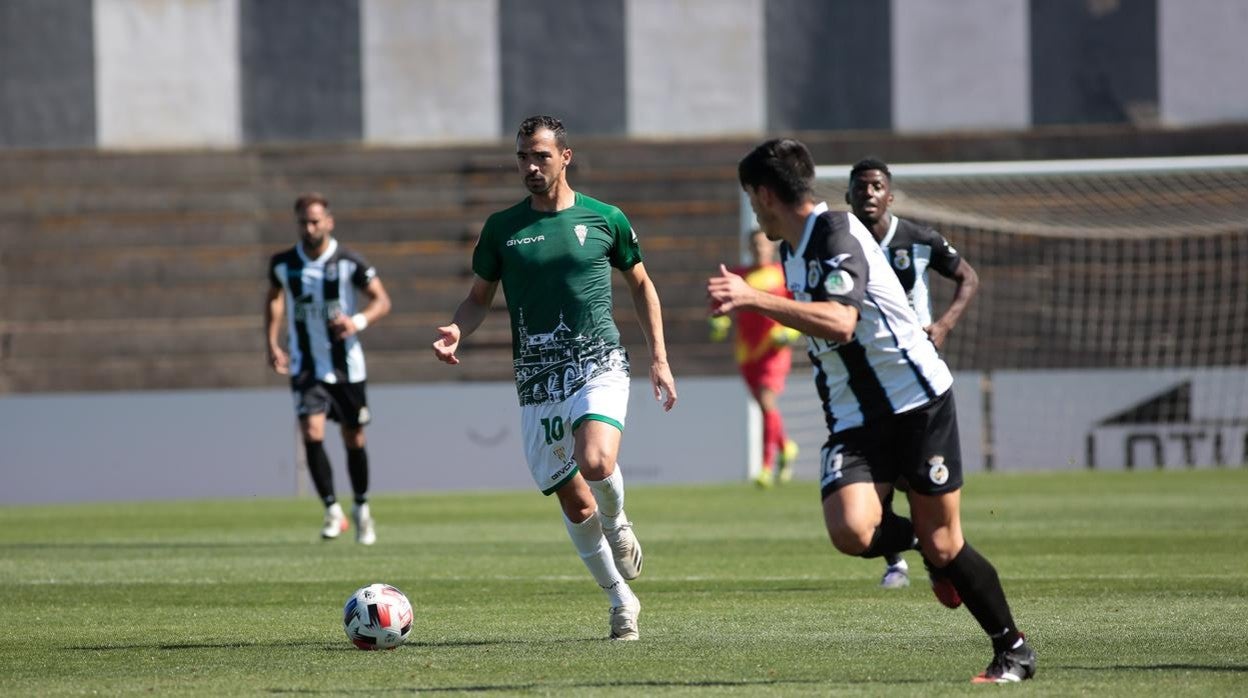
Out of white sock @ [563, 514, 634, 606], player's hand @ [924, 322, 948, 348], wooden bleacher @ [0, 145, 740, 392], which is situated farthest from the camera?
wooden bleacher @ [0, 145, 740, 392]

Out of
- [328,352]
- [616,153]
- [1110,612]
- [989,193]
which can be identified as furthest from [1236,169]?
[1110,612]

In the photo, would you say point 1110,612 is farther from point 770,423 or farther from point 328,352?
point 770,423

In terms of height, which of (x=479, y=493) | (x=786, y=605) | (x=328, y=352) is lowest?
(x=479, y=493)

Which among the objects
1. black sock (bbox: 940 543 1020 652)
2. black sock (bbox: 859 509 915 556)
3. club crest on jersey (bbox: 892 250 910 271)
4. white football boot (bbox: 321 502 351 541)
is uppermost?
club crest on jersey (bbox: 892 250 910 271)

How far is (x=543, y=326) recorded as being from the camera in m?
7.21

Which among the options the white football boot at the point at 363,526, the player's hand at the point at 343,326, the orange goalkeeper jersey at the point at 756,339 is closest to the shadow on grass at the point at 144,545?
the white football boot at the point at 363,526

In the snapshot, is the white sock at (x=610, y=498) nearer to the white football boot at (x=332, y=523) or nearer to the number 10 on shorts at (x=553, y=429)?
the number 10 on shorts at (x=553, y=429)

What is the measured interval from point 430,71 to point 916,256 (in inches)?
694

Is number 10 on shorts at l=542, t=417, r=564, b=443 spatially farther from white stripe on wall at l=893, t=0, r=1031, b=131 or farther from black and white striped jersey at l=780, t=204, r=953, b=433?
white stripe on wall at l=893, t=0, r=1031, b=131

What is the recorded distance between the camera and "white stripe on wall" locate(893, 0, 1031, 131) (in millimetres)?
24891

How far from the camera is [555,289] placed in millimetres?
7195

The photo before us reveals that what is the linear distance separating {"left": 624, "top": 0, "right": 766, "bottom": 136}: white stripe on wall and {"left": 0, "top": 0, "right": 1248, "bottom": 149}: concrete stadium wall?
0.02 m

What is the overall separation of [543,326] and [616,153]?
58.3ft

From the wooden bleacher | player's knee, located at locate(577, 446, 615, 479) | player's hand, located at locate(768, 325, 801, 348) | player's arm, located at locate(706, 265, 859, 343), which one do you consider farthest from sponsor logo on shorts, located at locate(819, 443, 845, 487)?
the wooden bleacher
